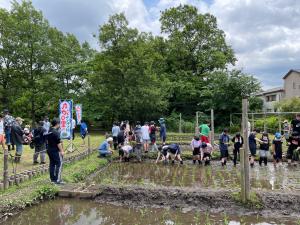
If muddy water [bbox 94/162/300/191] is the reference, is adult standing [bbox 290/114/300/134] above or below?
above

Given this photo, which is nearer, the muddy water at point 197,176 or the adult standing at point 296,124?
the muddy water at point 197,176

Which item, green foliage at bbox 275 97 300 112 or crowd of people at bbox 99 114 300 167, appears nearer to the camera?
crowd of people at bbox 99 114 300 167

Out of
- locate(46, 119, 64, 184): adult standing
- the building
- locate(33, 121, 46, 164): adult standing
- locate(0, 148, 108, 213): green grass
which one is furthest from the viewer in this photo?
the building

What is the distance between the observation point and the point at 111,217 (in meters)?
6.94

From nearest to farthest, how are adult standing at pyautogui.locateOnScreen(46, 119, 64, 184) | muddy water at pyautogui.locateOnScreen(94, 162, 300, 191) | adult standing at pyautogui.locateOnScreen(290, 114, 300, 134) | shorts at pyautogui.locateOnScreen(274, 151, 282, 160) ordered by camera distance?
adult standing at pyautogui.locateOnScreen(46, 119, 64, 184)
muddy water at pyautogui.locateOnScreen(94, 162, 300, 191)
adult standing at pyautogui.locateOnScreen(290, 114, 300, 134)
shorts at pyautogui.locateOnScreen(274, 151, 282, 160)

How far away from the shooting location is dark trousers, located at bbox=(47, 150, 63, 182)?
8961 mm

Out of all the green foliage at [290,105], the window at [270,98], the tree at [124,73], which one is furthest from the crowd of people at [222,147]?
the window at [270,98]

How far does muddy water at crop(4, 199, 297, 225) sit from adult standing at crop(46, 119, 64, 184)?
1411mm

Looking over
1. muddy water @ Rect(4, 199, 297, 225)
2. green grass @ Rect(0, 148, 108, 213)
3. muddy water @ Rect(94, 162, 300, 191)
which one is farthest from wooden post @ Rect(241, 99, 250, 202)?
green grass @ Rect(0, 148, 108, 213)

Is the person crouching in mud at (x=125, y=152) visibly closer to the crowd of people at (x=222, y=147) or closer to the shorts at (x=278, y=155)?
the crowd of people at (x=222, y=147)

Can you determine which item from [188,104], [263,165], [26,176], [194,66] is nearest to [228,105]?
[188,104]

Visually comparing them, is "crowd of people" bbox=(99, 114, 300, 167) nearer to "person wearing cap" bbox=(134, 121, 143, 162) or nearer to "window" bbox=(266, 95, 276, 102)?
"person wearing cap" bbox=(134, 121, 143, 162)

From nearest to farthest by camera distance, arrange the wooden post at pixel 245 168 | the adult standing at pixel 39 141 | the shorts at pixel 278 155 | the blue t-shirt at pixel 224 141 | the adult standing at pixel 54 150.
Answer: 1. the wooden post at pixel 245 168
2. the adult standing at pixel 54 150
3. the adult standing at pixel 39 141
4. the blue t-shirt at pixel 224 141
5. the shorts at pixel 278 155

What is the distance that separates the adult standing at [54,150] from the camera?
8867 mm
